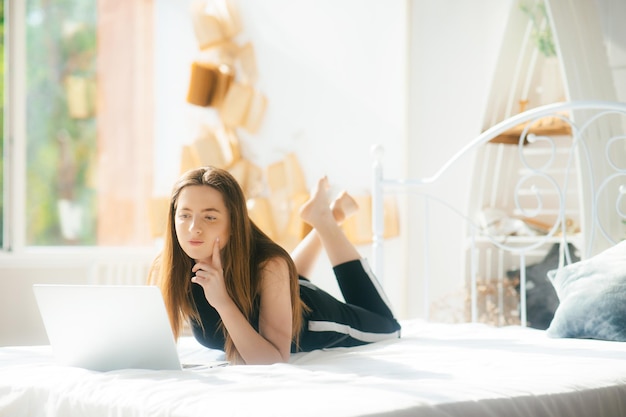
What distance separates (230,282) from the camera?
1875mm

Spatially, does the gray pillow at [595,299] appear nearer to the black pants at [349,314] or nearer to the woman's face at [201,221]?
the black pants at [349,314]

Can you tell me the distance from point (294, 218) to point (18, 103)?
4.59ft

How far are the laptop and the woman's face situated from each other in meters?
0.26

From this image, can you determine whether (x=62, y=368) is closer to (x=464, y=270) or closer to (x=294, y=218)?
(x=464, y=270)

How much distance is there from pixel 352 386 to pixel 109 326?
0.51 m

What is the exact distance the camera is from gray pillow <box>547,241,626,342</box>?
2.20 meters

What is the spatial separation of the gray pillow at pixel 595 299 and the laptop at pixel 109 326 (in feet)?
3.62

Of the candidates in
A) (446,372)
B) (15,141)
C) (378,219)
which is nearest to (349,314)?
(446,372)

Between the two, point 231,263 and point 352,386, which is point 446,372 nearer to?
point 352,386

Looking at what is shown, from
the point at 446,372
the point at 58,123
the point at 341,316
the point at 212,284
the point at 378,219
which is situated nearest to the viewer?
the point at 446,372

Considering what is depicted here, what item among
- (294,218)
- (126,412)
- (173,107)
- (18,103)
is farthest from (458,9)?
(126,412)

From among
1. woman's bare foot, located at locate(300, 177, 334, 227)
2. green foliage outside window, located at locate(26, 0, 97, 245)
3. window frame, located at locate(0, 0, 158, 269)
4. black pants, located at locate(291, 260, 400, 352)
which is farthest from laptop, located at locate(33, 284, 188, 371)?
green foliage outside window, located at locate(26, 0, 97, 245)

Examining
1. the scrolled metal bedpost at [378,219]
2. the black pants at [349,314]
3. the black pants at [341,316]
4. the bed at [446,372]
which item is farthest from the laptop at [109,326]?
the scrolled metal bedpost at [378,219]

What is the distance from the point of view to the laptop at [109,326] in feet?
5.33
